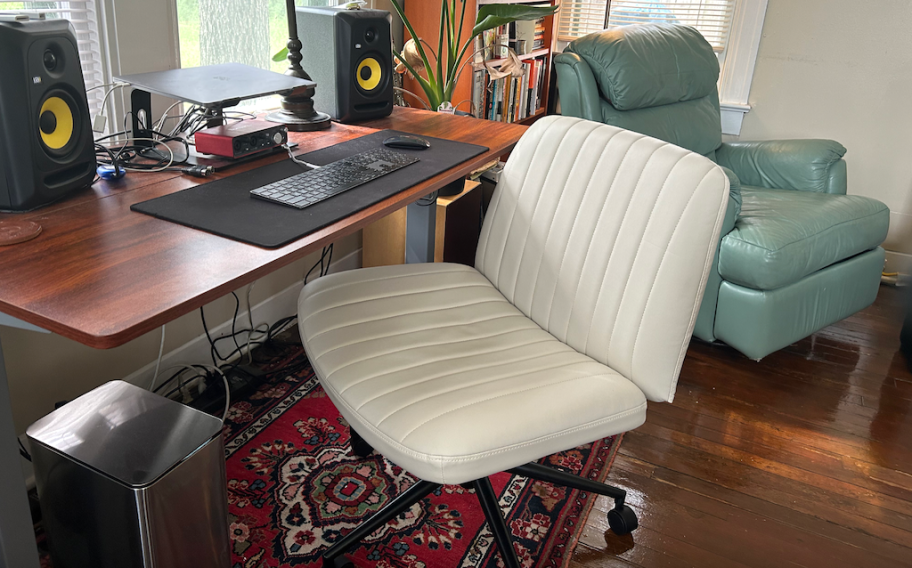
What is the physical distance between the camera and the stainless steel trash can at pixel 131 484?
1094 millimetres

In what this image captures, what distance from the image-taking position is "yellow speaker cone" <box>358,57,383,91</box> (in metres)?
1.82

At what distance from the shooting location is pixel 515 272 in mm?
1419

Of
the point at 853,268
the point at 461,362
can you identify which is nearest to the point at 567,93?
the point at 853,268

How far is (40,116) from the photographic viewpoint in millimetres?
1100

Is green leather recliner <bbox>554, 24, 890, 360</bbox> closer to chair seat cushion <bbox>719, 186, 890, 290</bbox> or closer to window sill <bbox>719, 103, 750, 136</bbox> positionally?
chair seat cushion <bbox>719, 186, 890, 290</bbox>

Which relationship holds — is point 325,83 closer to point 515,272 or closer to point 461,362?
point 515,272

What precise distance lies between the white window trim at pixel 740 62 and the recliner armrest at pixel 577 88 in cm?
111

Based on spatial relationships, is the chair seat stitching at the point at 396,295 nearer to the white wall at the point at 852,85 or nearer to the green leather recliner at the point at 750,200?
the green leather recliner at the point at 750,200

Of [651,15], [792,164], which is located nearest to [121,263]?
[792,164]

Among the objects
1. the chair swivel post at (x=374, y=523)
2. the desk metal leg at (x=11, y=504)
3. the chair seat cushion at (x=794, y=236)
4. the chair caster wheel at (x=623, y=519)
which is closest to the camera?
the desk metal leg at (x=11, y=504)

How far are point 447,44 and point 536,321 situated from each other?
140cm

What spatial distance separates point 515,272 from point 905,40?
2.38m

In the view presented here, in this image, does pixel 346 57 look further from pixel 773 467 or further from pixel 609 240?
pixel 773 467

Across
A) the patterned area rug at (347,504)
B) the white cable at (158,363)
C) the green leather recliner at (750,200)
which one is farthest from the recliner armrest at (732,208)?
the white cable at (158,363)
